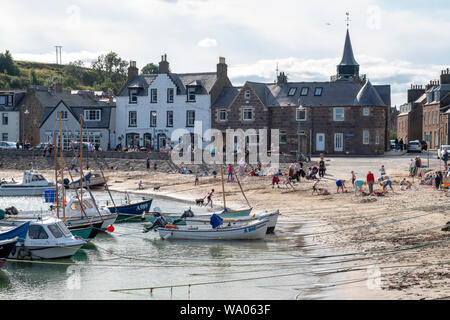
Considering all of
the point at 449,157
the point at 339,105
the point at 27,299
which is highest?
the point at 339,105

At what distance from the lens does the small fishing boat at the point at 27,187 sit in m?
55.1

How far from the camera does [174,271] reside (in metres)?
26.6


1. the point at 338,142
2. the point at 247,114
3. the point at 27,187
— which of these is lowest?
the point at 27,187

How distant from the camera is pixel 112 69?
183375 mm

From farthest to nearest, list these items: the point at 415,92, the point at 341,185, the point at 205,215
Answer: the point at 415,92 < the point at 341,185 < the point at 205,215

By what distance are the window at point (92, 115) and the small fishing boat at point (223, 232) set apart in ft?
158

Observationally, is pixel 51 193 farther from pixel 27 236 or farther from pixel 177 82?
pixel 177 82

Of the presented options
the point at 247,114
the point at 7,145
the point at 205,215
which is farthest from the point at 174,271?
the point at 7,145

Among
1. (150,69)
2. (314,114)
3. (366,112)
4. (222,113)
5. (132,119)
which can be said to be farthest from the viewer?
(150,69)

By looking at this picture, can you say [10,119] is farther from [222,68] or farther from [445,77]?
[445,77]

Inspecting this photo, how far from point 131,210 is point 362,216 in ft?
46.2

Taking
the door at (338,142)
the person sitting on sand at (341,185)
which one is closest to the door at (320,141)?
the door at (338,142)
